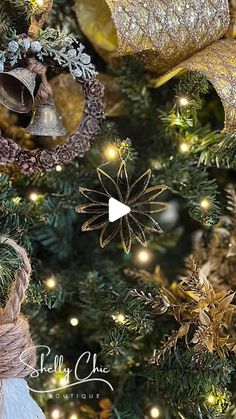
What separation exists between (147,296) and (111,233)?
0.26 feet

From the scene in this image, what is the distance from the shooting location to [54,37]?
58 centimetres

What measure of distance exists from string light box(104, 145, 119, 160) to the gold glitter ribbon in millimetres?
95

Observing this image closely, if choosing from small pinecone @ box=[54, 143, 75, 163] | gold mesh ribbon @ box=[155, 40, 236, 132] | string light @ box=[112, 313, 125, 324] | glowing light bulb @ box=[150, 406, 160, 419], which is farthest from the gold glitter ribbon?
glowing light bulb @ box=[150, 406, 160, 419]

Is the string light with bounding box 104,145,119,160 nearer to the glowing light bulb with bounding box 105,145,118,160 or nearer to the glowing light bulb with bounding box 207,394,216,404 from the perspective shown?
the glowing light bulb with bounding box 105,145,118,160

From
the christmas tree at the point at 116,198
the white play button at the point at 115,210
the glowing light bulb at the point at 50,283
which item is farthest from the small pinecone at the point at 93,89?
the glowing light bulb at the point at 50,283

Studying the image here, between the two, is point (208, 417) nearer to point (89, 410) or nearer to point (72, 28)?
point (89, 410)

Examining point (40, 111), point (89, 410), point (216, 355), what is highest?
point (40, 111)

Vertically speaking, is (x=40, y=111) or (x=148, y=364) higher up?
(x=40, y=111)

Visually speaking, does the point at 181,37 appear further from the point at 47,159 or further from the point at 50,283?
the point at 50,283

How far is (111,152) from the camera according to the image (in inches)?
24.9

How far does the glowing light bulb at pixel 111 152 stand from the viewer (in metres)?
0.63

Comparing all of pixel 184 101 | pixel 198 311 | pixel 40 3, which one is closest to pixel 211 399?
pixel 198 311

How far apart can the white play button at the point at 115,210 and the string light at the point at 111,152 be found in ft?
0.17

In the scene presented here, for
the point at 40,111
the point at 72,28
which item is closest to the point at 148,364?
the point at 40,111
